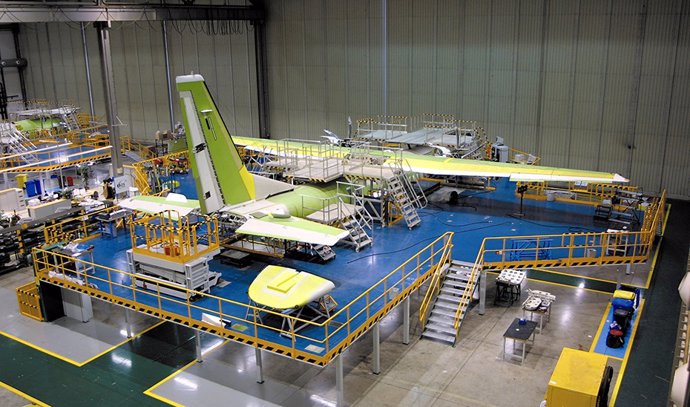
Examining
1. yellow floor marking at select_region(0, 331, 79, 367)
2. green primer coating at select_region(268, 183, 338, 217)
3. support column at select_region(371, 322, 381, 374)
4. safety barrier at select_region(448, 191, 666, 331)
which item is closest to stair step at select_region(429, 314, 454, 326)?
safety barrier at select_region(448, 191, 666, 331)

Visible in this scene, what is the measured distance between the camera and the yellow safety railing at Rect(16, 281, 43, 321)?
2416cm

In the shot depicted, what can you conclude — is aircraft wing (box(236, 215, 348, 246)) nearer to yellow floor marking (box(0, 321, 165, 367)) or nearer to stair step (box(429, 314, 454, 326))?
stair step (box(429, 314, 454, 326))

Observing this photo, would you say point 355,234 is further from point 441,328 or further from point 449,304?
point 441,328

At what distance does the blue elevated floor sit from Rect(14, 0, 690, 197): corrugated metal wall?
7.43 meters

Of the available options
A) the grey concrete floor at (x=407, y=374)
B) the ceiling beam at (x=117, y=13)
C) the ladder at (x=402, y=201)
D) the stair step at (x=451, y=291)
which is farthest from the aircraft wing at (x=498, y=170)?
the ceiling beam at (x=117, y=13)

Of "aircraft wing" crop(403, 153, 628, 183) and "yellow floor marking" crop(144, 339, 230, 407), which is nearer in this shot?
"yellow floor marking" crop(144, 339, 230, 407)

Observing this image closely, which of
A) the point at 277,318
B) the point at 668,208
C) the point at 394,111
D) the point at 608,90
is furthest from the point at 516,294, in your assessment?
the point at 394,111

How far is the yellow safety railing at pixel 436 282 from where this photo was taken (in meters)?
21.9

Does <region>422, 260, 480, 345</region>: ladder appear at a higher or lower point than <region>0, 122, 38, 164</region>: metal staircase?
lower

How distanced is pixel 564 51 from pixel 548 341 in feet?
69.3

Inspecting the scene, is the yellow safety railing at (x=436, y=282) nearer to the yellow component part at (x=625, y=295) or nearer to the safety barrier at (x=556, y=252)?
the safety barrier at (x=556, y=252)

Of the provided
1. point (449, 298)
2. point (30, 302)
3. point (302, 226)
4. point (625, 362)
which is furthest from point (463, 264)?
point (30, 302)

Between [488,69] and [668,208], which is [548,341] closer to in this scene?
[668,208]

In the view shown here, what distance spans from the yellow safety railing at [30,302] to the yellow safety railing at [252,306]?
1.06 metres
